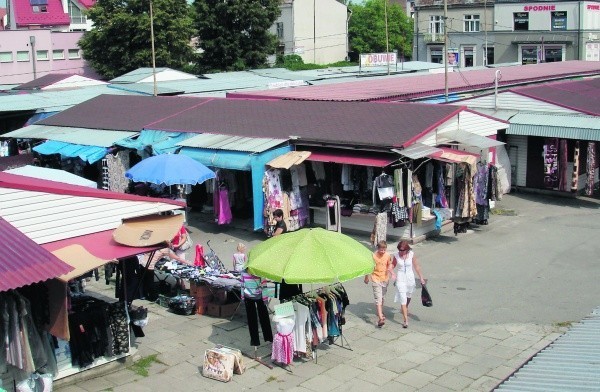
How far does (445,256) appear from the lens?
1702cm

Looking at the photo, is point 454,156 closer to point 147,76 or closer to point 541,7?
point 147,76

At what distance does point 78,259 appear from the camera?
996 centimetres

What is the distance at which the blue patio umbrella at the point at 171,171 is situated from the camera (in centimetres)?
1781

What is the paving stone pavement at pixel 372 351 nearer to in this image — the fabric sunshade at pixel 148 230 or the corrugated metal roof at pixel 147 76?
the fabric sunshade at pixel 148 230

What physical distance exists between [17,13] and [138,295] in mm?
62607

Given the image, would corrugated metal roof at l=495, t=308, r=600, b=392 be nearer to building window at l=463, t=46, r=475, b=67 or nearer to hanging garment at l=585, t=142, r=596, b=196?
hanging garment at l=585, t=142, r=596, b=196

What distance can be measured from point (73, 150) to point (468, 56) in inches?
2184

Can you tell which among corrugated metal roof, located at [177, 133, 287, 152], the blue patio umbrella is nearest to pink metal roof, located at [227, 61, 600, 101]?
Answer: corrugated metal roof, located at [177, 133, 287, 152]

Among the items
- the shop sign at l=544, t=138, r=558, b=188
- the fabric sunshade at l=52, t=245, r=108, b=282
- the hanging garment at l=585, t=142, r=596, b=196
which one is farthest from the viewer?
the shop sign at l=544, t=138, r=558, b=188

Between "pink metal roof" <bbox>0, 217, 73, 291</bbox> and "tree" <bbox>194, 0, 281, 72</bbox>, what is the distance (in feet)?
150

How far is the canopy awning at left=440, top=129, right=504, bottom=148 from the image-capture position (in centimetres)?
1903

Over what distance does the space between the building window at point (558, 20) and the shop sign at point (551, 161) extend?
153 ft

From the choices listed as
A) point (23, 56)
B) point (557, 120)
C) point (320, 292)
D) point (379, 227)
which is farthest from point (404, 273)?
point (23, 56)

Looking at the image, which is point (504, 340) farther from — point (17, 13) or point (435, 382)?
point (17, 13)
